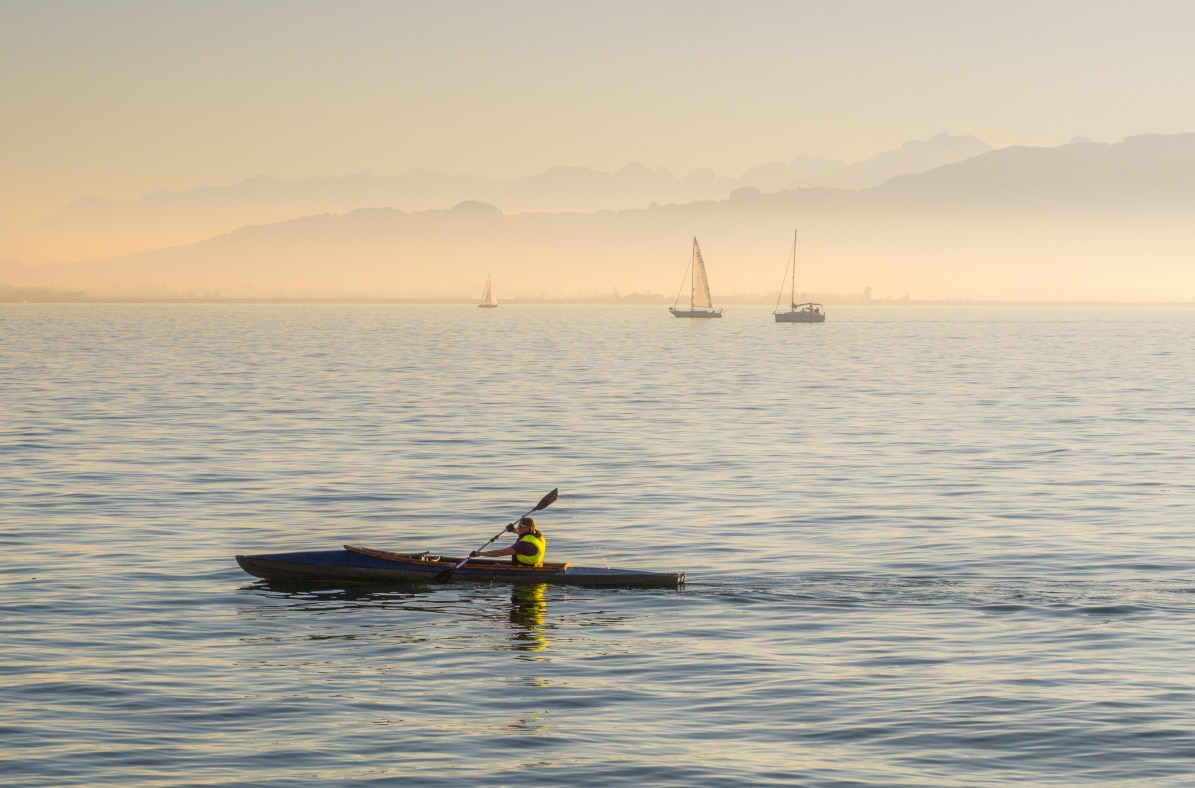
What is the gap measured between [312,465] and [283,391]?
130 ft

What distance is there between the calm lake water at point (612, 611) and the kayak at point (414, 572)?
0.34m

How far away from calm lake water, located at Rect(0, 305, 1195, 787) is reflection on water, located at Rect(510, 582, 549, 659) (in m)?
0.16

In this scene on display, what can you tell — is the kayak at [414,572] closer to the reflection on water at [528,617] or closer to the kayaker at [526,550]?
the kayaker at [526,550]

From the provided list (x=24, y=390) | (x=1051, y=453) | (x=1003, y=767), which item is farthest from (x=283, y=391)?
(x=1003, y=767)

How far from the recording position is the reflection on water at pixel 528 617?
84.3 feet

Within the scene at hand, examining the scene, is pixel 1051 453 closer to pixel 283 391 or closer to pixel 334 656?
pixel 334 656

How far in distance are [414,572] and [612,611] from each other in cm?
418

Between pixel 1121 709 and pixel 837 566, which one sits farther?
pixel 837 566

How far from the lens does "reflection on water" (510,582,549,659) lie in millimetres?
25688

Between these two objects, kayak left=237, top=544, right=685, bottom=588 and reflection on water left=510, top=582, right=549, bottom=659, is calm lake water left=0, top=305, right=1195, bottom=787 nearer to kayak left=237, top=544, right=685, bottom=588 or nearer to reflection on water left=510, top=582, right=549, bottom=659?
reflection on water left=510, top=582, right=549, bottom=659

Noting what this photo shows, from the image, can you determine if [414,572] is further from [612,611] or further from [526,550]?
[612,611]

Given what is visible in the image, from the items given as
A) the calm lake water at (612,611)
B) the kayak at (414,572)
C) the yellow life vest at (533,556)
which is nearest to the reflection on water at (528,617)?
the calm lake water at (612,611)

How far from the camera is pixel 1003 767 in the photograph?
18812mm

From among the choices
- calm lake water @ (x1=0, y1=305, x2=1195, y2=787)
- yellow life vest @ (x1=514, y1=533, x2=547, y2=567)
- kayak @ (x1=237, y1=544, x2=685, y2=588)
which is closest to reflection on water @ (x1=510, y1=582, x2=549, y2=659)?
calm lake water @ (x1=0, y1=305, x2=1195, y2=787)
